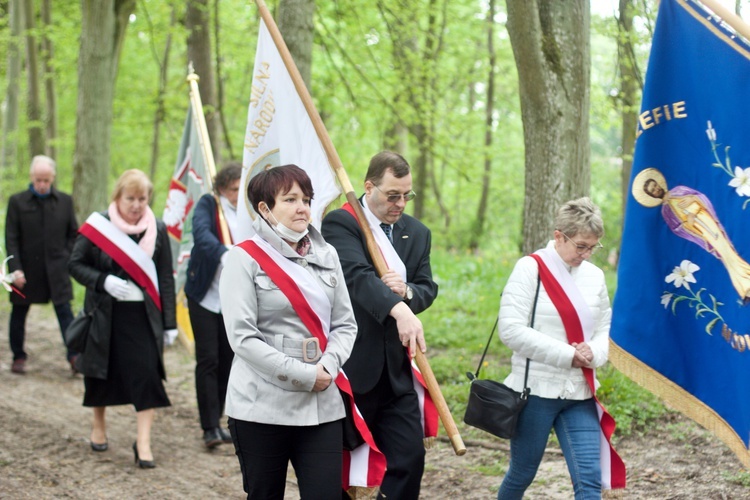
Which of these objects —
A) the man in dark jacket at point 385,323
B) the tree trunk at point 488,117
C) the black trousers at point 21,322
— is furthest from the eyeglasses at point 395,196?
the tree trunk at point 488,117

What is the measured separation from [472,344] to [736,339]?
594cm

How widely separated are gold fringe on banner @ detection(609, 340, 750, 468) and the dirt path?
1.62 meters

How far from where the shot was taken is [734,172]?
12.7ft

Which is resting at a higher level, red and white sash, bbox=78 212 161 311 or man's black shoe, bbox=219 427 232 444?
red and white sash, bbox=78 212 161 311

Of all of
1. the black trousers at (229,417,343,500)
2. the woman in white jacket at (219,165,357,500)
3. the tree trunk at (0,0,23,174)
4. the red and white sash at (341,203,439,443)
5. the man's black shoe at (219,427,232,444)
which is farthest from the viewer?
the tree trunk at (0,0,23,174)

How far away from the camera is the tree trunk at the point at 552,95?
731 cm

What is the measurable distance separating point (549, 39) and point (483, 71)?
14.1 m

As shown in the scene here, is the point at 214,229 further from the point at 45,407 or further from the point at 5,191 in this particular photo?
the point at 5,191

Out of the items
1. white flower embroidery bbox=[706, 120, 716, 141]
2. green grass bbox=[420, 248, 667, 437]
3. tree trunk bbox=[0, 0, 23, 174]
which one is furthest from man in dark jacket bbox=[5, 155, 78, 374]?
tree trunk bbox=[0, 0, 23, 174]

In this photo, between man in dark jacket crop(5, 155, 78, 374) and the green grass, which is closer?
the green grass

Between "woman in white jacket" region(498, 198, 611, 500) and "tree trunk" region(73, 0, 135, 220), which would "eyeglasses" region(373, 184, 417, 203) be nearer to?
"woman in white jacket" region(498, 198, 611, 500)

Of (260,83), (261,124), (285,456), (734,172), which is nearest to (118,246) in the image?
(261,124)

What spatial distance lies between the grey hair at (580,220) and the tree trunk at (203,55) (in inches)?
403

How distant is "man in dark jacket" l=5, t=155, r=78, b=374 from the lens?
984cm
